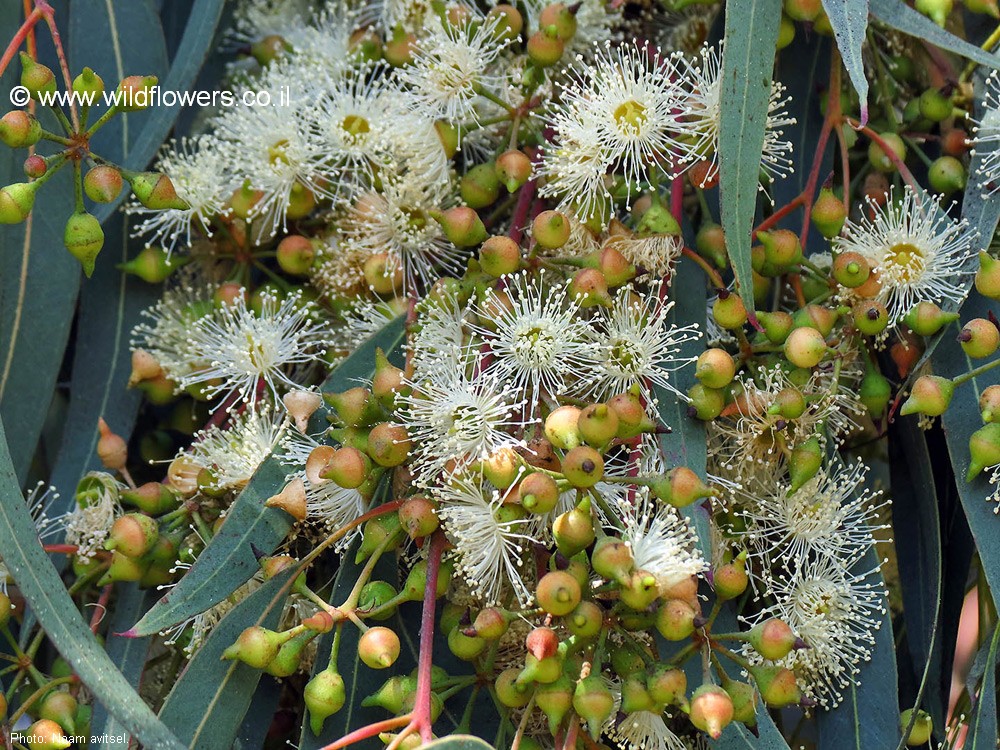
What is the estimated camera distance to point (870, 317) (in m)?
0.99

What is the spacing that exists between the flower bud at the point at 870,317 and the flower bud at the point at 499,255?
316 mm

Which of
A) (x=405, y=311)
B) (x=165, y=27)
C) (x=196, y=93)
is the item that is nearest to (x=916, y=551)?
(x=405, y=311)

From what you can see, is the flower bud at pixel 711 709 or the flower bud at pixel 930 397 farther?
the flower bud at pixel 930 397

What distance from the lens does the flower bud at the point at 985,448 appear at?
95cm

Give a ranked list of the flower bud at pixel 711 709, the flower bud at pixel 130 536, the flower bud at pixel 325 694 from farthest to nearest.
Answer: the flower bud at pixel 130 536 < the flower bud at pixel 325 694 < the flower bud at pixel 711 709

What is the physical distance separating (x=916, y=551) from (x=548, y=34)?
630 millimetres

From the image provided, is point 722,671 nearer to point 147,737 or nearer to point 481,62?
point 147,737

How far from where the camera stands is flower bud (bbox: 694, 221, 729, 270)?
3.46ft

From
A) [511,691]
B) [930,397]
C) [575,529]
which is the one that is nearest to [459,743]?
[511,691]

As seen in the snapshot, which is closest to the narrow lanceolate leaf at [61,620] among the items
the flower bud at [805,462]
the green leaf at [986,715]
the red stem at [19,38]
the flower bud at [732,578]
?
the red stem at [19,38]

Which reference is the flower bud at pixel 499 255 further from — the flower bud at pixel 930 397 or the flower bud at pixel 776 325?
the flower bud at pixel 930 397

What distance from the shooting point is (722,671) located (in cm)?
85

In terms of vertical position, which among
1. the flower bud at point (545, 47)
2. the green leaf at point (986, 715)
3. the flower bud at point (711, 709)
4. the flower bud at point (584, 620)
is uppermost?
the flower bud at point (545, 47)

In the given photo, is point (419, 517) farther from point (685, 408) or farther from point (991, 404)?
point (991, 404)
